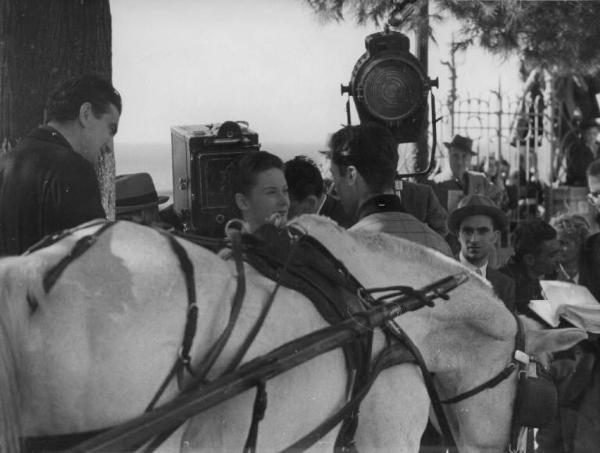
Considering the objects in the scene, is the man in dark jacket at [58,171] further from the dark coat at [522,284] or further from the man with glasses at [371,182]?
the dark coat at [522,284]

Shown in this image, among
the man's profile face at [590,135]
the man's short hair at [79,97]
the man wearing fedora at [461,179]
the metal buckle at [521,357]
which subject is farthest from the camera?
the man's profile face at [590,135]

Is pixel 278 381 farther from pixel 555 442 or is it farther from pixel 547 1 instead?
pixel 547 1

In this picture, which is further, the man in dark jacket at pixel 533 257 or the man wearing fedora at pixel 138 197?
the man in dark jacket at pixel 533 257

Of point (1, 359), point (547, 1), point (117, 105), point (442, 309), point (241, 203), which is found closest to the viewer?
point (1, 359)

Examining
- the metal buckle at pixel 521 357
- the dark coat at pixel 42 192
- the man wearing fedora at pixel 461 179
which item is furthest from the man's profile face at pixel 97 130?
the man wearing fedora at pixel 461 179

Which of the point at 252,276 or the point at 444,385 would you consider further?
the point at 444,385

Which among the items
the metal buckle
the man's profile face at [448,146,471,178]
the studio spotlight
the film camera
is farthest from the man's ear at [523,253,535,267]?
the man's profile face at [448,146,471,178]

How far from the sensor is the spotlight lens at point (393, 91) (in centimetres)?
577

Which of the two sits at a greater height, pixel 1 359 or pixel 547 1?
pixel 547 1

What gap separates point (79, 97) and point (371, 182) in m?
1.14

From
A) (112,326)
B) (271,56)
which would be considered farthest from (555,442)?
(112,326)

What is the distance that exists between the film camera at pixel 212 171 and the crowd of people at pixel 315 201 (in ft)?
0.87

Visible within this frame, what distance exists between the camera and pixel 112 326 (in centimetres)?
236

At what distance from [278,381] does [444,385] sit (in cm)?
96
